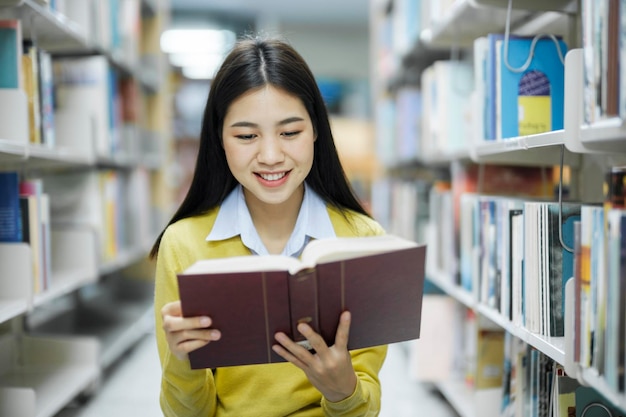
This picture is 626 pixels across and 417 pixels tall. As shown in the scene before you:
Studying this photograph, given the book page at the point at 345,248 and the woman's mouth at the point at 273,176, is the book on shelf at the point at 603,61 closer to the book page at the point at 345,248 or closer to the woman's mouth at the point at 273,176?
the book page at the point at 345,248

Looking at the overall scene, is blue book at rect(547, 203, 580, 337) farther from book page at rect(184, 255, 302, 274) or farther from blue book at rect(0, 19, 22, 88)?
blue book at rect(0, 19, 22, 88)

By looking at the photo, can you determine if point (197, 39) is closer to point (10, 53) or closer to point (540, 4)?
point (10, 53)

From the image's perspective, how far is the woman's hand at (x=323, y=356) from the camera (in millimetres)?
1012

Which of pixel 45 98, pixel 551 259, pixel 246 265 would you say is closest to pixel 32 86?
pixel 45 98

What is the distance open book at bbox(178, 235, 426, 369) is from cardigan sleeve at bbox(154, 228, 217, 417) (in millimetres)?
105

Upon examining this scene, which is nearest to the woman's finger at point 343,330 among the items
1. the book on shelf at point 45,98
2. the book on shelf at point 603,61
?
the book on shelf at point 603,61

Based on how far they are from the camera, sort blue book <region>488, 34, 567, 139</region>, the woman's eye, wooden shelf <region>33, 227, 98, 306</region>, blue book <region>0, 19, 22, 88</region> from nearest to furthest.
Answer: the woman's eye
blue book <region>488, 34, 567, 139</region>
blue book <region>0, 19, 22, 88</region>
wooden shelf <region>33, 227, 98, 306</region>

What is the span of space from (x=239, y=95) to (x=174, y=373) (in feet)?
1.71

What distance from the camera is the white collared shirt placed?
1.27 meters

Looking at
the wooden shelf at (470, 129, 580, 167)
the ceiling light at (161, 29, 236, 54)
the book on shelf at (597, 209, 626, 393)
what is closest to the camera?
the book on shelf at (597, 209, 626, 393)

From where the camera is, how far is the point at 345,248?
955 mm

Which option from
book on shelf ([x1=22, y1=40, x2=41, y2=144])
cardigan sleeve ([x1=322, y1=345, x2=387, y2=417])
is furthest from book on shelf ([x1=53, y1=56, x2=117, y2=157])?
cardigan sleeve ([x1=322, y1=345, x2=387, y2=417])

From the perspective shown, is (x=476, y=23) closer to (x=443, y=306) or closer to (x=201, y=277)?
(x=443, y=306)

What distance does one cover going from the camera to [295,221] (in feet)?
4.48
